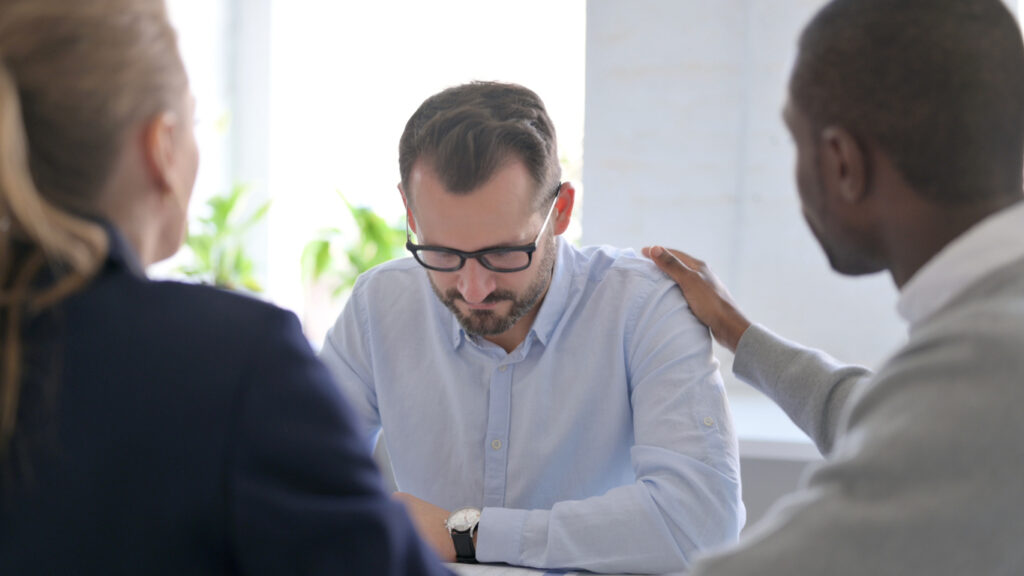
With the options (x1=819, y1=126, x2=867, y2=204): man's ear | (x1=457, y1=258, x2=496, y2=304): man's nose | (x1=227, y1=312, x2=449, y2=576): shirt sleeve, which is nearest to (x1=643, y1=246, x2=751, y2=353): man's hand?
(x1=457, y1=258, x2=496, y2=304): man's nose

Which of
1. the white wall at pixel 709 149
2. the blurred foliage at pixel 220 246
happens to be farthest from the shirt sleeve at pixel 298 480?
the blurred foliage at pixel 220 246

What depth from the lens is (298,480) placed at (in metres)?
0.80

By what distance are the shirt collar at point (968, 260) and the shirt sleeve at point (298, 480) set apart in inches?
22.6

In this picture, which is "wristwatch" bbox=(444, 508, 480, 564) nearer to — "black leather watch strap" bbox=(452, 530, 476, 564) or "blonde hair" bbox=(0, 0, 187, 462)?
"black leather watch strap" bbox=(452, 530, 476, 564)

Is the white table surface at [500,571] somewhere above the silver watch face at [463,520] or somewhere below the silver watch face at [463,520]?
below

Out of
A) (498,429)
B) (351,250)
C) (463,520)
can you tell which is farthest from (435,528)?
(351,250)

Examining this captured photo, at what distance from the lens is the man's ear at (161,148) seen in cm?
84

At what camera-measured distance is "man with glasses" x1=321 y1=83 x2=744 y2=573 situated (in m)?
1.76

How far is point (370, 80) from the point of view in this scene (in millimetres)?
4852

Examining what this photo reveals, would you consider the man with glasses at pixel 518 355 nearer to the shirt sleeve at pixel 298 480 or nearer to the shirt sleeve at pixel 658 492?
the shirt sleeve at pixel 658 492

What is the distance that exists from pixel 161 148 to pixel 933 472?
2.44 ft

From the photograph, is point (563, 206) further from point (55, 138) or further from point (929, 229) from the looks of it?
point (55, 138)

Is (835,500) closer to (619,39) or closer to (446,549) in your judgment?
(446,549)

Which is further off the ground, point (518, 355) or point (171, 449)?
point (171, 449)
